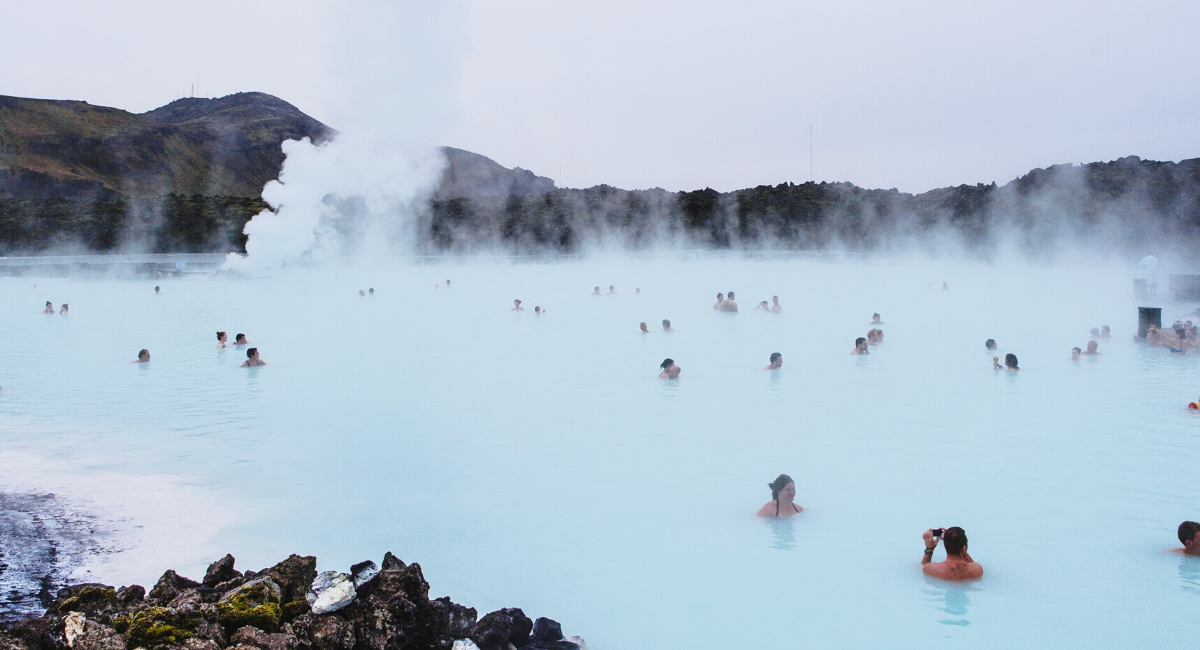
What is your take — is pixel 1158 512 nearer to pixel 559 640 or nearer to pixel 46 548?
pixel 559 640

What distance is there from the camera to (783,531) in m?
5.68

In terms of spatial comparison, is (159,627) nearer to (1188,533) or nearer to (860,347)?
(1188,533)

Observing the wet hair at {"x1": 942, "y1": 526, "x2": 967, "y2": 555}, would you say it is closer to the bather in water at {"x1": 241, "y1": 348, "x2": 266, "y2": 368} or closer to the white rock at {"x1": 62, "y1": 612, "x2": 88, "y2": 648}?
the white rock at {"x1": 62, "y1": 612, "x2": 88, "y2": 648}

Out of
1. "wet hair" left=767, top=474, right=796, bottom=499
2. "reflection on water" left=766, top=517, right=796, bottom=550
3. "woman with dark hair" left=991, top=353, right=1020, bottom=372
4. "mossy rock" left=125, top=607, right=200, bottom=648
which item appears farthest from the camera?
"woman with dark hair" left=991, top=353, right=1020, bottom=372

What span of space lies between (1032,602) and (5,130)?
122 metres

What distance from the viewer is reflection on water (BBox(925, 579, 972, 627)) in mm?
4496

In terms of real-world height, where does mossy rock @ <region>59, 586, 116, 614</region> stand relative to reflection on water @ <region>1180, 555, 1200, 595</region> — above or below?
above

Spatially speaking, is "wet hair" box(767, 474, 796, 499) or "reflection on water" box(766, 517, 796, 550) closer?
"reflection on water" box(766, 517, 796, 550)

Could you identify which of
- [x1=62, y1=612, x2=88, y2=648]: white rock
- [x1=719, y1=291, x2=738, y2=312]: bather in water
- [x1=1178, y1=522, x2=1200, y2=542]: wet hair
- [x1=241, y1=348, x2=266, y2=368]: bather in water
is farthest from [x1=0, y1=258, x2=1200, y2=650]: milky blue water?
[x1=719, y1=291, x2=738, y2=312]: bather in water

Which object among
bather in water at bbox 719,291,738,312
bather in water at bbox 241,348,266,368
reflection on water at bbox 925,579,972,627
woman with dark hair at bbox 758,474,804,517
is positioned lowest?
reflection on water at bbox 925,579,972,627

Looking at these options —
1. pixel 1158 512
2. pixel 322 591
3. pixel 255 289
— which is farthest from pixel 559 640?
pixel 255 289

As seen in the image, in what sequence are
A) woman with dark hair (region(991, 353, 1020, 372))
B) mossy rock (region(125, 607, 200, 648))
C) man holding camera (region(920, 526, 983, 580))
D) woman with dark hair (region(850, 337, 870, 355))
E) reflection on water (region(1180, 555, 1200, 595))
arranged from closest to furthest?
mossy rock (region(125, 607, 200, 648)) < reflection on water (region(1180, 555, 1200, 595)) < man holding camera (region(920, 526, 983, 580)) < woman with dark hair (region(991, 353, 1020, 372)) < woman with dark hair (region(850, 337, 870, 355))

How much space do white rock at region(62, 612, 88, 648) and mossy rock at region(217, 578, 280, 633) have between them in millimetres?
532

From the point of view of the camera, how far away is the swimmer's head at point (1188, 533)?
5000 mm
